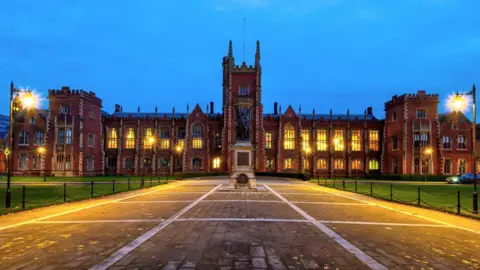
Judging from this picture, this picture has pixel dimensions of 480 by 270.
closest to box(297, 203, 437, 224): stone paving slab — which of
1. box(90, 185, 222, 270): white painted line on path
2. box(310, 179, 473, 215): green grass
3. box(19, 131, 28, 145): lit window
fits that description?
box(310, 179, 473, 215): green grass

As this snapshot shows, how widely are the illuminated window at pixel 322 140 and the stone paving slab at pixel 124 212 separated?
56636 millimetres

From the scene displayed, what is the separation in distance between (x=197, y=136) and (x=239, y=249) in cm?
6196

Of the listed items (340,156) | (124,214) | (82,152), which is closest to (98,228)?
(124,214)

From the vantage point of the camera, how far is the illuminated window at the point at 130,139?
71.4 m

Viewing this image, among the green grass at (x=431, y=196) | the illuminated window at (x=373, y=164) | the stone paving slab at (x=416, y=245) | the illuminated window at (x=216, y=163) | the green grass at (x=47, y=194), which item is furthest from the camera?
the illuminated window at (x=373, y=164)

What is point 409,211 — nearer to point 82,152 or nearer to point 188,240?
point 188,240

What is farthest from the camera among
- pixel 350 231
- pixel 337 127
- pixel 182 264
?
pixel 337 127

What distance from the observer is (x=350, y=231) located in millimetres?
11555

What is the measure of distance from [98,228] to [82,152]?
5274cm

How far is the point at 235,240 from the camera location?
389 inches

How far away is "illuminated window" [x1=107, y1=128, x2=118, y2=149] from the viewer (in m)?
71.5

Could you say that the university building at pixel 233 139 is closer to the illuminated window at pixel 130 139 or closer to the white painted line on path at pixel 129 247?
the illuminated window at pixel 130 139

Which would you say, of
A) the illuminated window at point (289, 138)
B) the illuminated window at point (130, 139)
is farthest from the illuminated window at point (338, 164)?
the illuminated window at point (130, 139)

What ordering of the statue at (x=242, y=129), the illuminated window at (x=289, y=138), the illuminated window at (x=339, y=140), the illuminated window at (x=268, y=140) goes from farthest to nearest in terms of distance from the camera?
the illuminated window at (x=339, y=140), the illuminated window at (x=268, y=140), the illuminated window at (x=289, y=138), the statue at (x=242, y=129)
